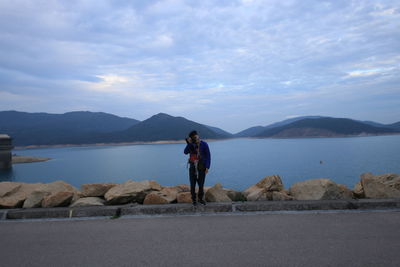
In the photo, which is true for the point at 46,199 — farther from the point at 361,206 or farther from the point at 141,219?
the point at 361,206

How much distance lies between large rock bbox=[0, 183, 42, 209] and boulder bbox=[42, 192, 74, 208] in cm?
75

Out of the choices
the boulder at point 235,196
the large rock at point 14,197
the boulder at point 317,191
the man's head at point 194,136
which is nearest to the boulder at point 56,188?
the large rock at point 14,197

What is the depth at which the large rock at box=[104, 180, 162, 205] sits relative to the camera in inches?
270

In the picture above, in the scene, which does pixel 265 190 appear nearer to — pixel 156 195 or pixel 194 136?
pixel 194 136

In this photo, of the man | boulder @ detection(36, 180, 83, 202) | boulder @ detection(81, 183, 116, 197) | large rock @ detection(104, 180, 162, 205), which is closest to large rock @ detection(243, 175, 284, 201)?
the man

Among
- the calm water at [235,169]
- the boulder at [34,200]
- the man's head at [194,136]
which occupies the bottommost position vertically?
the calm water at [235,169]

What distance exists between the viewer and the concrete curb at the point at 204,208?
19.8ft

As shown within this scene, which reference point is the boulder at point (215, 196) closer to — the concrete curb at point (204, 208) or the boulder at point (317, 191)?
the concrete curb at point (204, 208)

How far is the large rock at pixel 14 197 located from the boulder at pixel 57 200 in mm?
746

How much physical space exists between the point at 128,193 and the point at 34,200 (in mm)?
2171

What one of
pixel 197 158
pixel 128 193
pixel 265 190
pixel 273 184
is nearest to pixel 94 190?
pixel 128 193

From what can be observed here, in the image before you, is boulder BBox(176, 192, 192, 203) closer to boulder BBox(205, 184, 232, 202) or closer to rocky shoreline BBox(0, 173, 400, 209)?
rocky shoreline BBox(0, 173, 400, 209)

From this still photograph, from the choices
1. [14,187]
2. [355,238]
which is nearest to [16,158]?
[14,187]

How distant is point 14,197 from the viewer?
724cm
